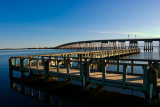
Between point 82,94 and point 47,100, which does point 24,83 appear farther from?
point 82,94

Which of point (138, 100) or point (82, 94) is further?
point (82, 94)

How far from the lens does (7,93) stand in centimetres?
921

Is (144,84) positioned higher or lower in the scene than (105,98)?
higher

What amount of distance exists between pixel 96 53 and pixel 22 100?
1868cm

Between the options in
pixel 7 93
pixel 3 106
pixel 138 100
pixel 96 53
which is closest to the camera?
pixel 138 100

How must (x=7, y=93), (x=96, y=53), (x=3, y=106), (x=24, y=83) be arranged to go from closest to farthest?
(x=3, y=106), (x=7, y=93), (x=24, y=83), (x=96, y=53)

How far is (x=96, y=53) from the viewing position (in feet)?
82.1

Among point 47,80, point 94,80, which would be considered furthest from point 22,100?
point 94,80

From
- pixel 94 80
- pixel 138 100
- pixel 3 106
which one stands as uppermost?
pixel 94 80

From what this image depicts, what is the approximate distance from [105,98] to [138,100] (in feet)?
5.66

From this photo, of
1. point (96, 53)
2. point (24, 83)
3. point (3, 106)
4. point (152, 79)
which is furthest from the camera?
point (96, 53)

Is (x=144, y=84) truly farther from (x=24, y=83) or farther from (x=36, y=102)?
(x=24, y=83)

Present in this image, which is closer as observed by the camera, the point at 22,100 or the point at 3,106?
the point at 3,106

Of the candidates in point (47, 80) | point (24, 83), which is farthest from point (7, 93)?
point (47, 80)
